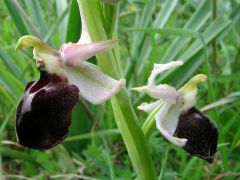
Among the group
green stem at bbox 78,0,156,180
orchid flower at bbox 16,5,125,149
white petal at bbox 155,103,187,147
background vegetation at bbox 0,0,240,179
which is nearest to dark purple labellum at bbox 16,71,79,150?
orchid flower at bbox 16,5,125,149

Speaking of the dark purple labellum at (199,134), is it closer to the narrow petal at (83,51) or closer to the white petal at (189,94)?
the white petal at (189,94)

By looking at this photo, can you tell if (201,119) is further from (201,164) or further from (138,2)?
(138,2)

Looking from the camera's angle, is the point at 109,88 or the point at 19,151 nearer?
the point at 109,88

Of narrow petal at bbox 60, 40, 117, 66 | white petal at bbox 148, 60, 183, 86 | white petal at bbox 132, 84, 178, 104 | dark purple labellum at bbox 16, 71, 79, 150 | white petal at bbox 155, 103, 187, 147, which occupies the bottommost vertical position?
white petal at bbox 155, 103, 187, 147

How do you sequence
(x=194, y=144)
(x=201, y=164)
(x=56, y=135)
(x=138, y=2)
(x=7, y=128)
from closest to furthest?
1. (x=56, y=135)
2. (x=194, y=144)
3. (x=201, y=164)
4. (x=7, y=128)
5. (x=138, y=2)

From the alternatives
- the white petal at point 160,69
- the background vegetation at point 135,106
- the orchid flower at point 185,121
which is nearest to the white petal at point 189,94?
the orchid flower at point 185,121

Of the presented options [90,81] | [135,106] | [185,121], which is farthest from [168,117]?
[135,106]

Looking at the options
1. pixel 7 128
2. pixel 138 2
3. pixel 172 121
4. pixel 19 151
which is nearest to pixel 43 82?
pixel 172 121

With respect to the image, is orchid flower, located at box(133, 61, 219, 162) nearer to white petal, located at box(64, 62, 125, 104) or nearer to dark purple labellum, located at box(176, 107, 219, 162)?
dark purple labellum, located at box(176, 107, 219, 162)

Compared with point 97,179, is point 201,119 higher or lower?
higher
